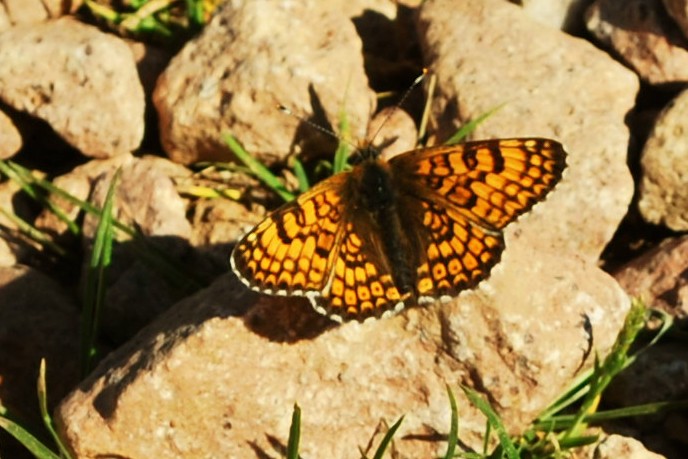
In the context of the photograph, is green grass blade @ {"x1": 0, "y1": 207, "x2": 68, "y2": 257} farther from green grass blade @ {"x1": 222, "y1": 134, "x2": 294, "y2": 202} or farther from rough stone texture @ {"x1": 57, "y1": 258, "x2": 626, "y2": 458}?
rough stone texture @ {"x1": 57, "y1": 258, "x2": 626, "y2": 458}

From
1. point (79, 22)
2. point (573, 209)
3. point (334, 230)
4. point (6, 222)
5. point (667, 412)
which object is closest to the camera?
point (334, 230)

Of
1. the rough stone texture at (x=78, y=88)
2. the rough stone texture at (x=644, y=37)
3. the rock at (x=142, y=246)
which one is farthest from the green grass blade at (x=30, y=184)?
the rough stone texture at (x=644, y=37)

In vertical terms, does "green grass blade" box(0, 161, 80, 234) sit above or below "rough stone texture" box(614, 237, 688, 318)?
above

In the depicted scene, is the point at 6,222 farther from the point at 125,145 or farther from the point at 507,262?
the point at 507,262

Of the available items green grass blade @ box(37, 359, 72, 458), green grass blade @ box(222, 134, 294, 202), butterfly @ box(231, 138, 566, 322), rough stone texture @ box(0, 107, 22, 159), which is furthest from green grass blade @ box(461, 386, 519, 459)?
rough stone texture @ box(0, 107, 22, 159)

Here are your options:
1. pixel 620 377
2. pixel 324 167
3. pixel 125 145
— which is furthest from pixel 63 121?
pixel 620 377

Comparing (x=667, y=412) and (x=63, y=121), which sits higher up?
(x=63, y=121)

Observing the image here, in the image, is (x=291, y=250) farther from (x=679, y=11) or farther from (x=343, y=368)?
(x=679, y=11)
